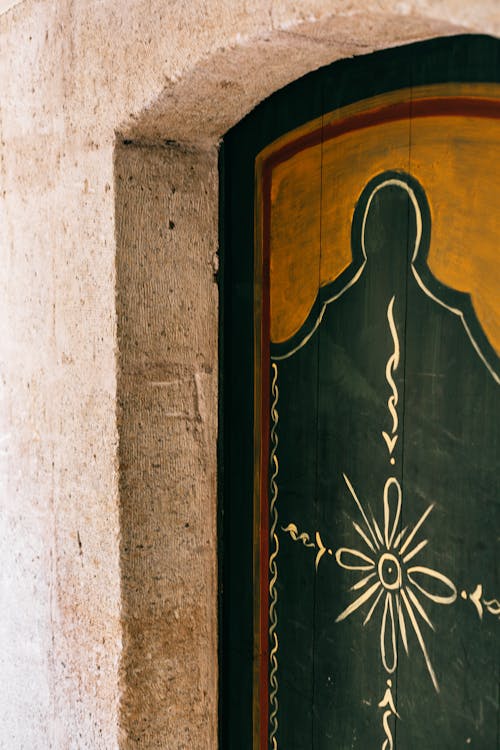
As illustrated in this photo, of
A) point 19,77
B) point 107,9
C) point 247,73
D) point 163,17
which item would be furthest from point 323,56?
point 19,77

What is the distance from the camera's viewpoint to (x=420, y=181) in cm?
160

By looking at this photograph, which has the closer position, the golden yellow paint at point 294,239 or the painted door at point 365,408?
the painted door at point 365,408

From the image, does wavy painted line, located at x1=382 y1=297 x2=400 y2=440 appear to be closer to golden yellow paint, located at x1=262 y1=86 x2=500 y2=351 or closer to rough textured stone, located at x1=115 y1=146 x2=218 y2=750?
golden yellow paint, located at x1=262 y1=86 x2=500 y2=351

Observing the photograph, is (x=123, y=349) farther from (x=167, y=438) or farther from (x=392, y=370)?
(x=392, y=370)

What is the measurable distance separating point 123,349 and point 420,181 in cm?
78

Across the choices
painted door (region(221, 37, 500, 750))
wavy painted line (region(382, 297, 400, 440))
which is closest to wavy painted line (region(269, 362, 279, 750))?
painted door (region(221, 37, 500, 750))

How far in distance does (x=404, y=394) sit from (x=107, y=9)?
1.10 meters

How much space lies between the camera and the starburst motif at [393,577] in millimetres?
1623

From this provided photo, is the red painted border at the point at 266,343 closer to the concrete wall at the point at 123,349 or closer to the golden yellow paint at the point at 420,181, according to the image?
the golden yellow paint at the point at 420,181

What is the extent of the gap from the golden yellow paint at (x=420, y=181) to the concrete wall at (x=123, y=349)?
0.68 feet

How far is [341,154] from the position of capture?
1.77 meters

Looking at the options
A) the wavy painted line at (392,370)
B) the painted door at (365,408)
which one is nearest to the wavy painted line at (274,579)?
the painted door at (365,408)

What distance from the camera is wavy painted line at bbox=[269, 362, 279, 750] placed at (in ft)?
6.52

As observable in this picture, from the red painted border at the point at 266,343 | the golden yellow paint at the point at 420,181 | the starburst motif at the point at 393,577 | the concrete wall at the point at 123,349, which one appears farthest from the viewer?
the concrete wall at the point at 123,349
